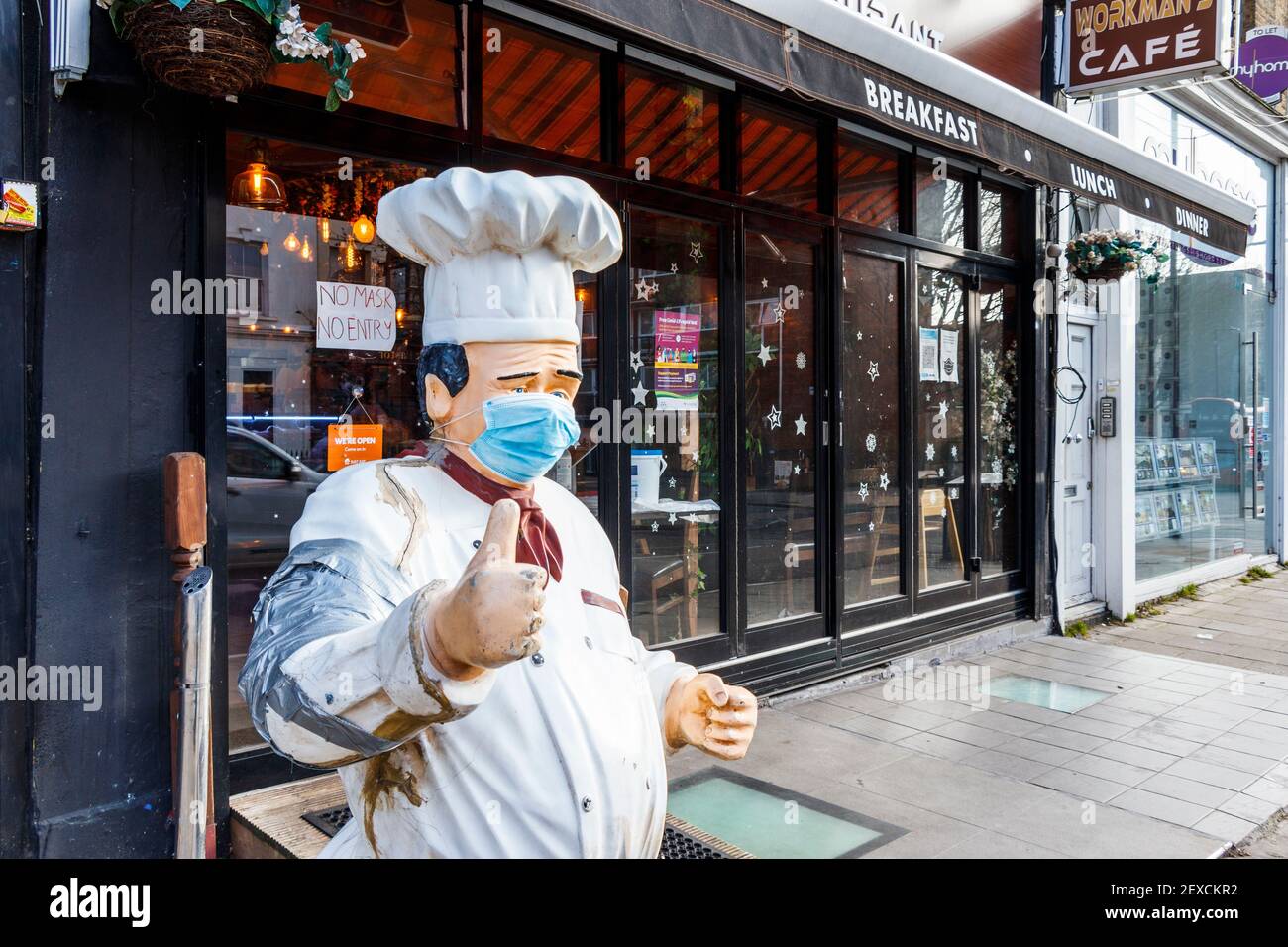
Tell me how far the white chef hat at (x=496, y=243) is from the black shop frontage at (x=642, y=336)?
29 centimetres

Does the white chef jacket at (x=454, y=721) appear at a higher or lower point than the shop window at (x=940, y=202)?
lower

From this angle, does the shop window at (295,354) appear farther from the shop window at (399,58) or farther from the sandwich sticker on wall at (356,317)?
the shop window at (399,58)

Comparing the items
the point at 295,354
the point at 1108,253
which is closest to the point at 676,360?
the point at 295,354

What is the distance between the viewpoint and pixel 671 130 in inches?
202

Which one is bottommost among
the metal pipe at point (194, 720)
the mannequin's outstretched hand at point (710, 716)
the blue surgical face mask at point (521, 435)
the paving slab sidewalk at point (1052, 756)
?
the paving slab sidewalk at point (1052, 756)

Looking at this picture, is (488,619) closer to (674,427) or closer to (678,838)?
(678,838)

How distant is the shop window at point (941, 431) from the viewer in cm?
679

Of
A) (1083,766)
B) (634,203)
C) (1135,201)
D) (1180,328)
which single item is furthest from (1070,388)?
(634,203)

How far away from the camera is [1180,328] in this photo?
386 inches

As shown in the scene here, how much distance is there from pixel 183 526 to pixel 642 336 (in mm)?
2641

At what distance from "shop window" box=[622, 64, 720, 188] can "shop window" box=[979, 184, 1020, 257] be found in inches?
113

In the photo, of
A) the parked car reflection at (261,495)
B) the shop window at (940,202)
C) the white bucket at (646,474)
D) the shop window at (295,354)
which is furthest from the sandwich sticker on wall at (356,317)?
the shop window at (940,202)

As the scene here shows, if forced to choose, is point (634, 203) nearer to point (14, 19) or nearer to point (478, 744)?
point (14, 19)
